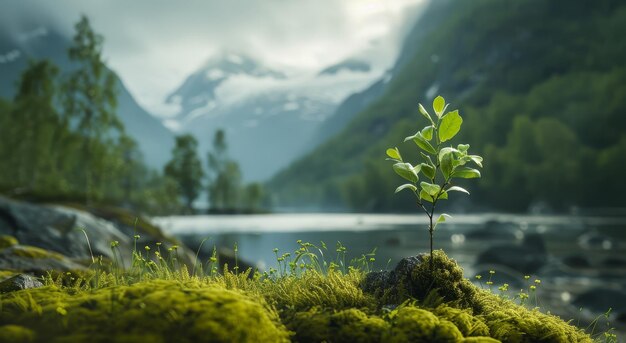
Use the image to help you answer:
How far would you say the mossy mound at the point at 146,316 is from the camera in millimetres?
3209

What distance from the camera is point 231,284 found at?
4.80 metres

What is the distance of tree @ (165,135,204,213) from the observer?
316 ft

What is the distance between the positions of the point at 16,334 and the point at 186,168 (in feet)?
317

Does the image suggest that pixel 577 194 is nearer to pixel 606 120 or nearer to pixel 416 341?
pixel 606 120

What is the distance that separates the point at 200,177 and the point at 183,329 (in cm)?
9853

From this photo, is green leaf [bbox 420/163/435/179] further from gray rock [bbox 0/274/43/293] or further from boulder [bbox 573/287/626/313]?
boulder [bbox 573/287/626/313]

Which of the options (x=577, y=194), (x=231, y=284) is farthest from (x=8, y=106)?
(x=577, y=194)

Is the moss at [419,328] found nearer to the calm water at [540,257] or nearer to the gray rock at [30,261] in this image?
the calm water at [540,257]

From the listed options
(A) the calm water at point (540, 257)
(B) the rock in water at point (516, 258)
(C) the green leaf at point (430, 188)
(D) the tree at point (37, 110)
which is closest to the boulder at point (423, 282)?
(C) the green leaf at point (430, 188)

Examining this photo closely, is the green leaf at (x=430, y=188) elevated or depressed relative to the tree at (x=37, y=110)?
depressed

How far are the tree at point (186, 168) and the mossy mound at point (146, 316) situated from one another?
94.0m

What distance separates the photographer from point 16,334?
3.19 metres

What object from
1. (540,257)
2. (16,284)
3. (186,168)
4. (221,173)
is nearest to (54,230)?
(16,284)

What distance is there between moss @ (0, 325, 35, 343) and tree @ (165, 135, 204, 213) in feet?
309
